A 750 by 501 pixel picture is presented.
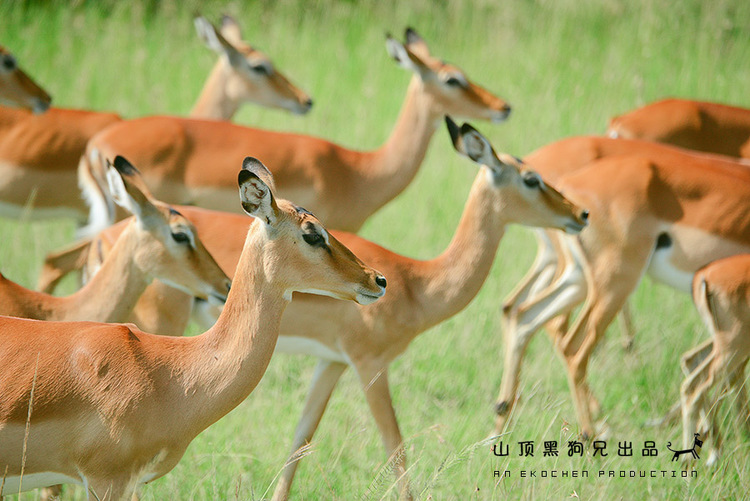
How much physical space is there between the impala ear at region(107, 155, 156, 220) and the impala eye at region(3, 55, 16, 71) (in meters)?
2.88

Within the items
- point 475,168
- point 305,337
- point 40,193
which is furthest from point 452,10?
point 305,337

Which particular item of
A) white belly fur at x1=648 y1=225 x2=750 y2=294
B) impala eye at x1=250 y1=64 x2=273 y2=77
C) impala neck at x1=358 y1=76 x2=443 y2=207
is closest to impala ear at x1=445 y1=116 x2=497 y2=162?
white belly fur at x1=648 y1=225 x2=750 y2=294

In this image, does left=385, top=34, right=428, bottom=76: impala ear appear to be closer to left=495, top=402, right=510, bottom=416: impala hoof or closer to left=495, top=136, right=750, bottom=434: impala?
left=495, top=136, right=750, bottom=434: impala

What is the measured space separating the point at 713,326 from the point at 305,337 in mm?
1902

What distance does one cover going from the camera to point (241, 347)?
280 cm

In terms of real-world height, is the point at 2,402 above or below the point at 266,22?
below

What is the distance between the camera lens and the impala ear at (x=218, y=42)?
6715 mm

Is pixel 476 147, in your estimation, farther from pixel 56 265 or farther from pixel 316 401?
pixel 56 265

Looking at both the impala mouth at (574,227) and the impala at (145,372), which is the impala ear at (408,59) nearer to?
the impala mouth at (574,227)

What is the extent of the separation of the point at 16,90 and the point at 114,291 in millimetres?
3058

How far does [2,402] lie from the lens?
8.53 ft

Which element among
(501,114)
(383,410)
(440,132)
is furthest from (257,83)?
(383,410)

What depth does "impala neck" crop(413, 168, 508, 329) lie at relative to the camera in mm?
4164

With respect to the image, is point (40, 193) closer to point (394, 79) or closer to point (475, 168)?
point (475, 168)
